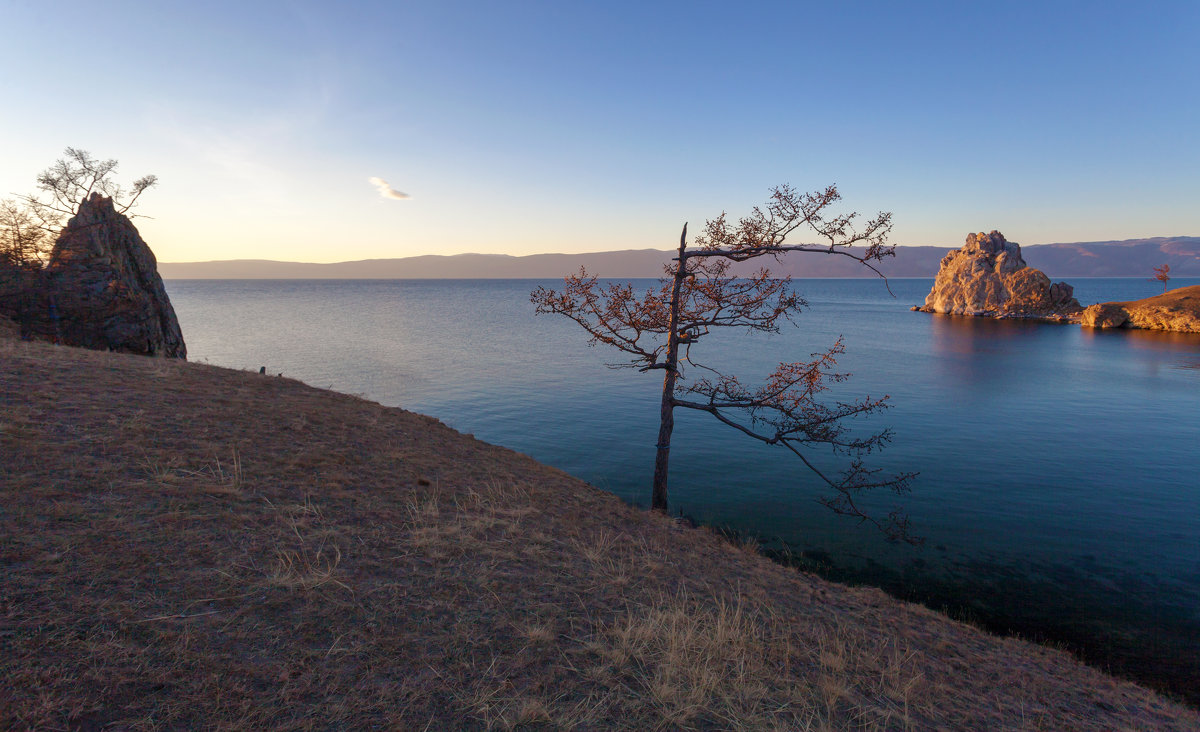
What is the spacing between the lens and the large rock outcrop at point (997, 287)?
109500 mm

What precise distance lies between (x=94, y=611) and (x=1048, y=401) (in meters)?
48.3

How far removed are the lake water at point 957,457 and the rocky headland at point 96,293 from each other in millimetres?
10737

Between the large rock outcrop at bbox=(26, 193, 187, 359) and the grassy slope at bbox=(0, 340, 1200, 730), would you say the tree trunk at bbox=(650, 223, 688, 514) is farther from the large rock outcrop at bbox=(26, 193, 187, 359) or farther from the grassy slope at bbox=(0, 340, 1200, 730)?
the large rock outcrop at bbox=(26, 193, 187, 359)

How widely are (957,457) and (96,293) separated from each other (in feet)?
136

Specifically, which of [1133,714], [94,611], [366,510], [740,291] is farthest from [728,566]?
[94,611]

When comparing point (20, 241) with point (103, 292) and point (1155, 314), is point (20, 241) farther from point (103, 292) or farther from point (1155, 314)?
point (1155, 314)

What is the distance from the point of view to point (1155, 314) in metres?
83.9

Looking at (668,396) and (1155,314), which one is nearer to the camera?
(668,396)

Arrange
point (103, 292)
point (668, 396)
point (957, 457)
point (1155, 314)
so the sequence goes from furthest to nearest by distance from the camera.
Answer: point (1155, 314) → point (103, 292) → point (957, 457) → point (668, 396)

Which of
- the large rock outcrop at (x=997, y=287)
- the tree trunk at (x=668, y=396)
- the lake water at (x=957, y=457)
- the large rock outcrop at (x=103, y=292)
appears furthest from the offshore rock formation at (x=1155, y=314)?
the large rock outcrop at (x=103, y=292)

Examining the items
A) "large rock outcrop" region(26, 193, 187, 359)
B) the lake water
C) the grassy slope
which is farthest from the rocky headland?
the grassy slope

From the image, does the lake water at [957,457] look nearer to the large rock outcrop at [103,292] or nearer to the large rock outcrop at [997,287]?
the large rock outcrop at [103,292]

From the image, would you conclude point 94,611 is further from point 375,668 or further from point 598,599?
point 598,599

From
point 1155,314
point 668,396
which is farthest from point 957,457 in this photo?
point 1155,314
